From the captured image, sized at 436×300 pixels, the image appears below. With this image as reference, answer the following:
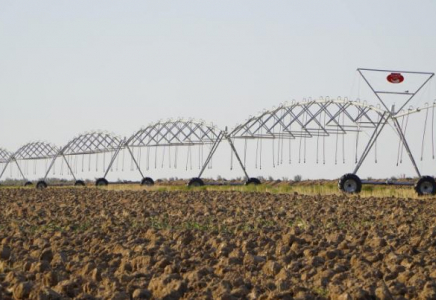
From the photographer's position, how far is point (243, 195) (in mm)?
26078

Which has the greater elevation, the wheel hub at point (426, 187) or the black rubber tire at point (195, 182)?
the black rubber tire at point (195, 182)

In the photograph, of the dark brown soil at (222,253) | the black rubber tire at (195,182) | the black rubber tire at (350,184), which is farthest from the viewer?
the black rubber tire at (195,182)

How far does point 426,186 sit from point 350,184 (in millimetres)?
2360

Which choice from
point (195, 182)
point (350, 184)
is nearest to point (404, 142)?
point (350, 184)

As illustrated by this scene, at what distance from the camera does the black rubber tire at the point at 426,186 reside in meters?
26.1

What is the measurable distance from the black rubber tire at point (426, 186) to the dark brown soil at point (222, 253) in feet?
21.5

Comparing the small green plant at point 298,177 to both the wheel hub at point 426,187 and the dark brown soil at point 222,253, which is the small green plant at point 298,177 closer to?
the wheel hub at point 426,187

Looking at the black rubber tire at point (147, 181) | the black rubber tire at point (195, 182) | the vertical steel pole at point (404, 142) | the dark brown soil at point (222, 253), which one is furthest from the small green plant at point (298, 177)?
the dark brown soil at point (222, 253)

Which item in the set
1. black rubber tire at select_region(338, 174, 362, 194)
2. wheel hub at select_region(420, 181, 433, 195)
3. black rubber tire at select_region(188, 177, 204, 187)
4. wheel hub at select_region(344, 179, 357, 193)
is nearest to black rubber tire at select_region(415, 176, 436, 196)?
wheel hub at select_region(420, 181, 433, 195)

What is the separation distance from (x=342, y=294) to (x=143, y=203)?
584 inches

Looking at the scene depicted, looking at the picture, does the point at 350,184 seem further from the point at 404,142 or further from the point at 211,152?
the point at 211,152

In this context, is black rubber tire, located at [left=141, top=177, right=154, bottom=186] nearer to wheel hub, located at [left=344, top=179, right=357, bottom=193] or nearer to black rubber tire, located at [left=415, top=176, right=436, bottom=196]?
wheel hub, located at [left=344, top=179, right=357, bottom=193]

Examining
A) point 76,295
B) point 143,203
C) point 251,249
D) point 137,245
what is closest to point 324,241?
point 251,249

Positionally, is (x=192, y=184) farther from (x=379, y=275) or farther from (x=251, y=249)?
(x=379, y=275)
